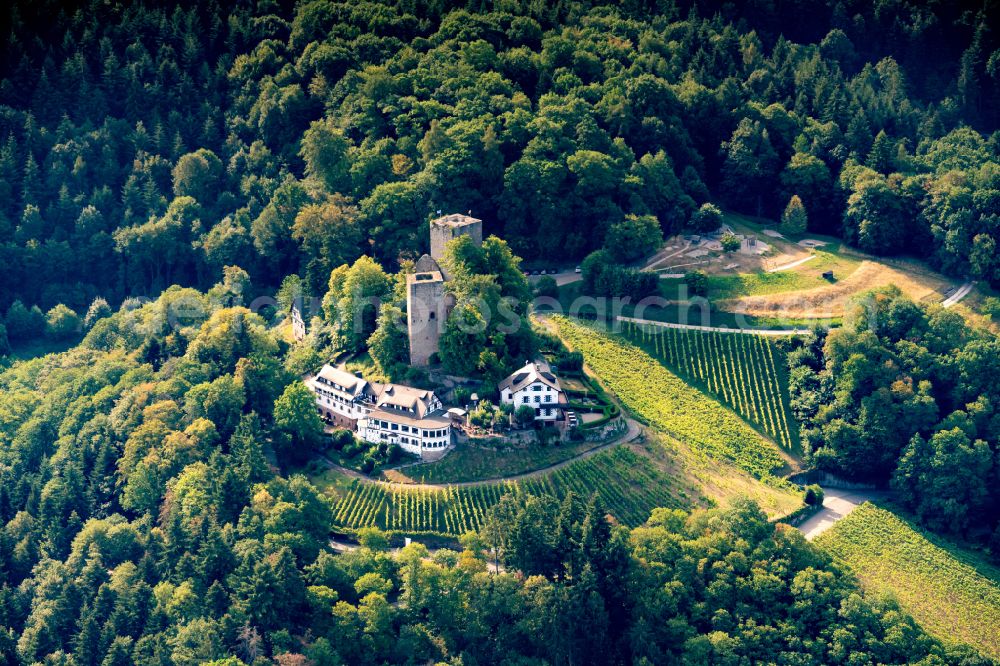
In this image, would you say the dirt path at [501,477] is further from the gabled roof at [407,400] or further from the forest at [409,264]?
the gabled roof at [407,400]

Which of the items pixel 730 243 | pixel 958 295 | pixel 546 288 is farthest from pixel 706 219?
pixel 958 295

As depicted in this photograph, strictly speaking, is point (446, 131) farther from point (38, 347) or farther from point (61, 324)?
point (38, 347)

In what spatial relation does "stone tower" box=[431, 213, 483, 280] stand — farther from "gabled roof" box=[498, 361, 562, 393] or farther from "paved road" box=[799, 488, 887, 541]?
"paved road" box=[799, 488, 887, 541]

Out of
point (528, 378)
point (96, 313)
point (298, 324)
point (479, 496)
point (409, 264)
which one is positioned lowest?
point (479, 496)

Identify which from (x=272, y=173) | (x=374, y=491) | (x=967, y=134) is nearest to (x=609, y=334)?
(x=374, y=491)

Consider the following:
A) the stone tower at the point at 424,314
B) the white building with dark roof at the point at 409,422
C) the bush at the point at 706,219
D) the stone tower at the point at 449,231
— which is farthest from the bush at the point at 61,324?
the bush at the point at 706,219

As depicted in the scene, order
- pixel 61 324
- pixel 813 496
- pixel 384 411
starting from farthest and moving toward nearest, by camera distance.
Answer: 1. pixel 61 324
2. pixel 813 496
3. pixel 384 411

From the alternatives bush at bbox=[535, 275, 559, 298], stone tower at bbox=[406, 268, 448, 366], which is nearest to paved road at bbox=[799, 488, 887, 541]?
bush at bbox=[535, 275, 559, 298]
